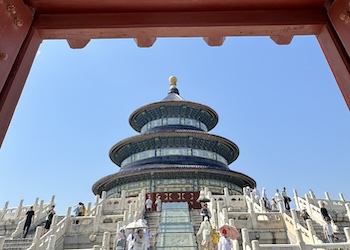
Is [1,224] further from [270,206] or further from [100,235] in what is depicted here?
[270,206]

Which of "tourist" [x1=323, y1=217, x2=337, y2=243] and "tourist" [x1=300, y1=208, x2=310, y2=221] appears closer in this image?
"tourist" [x1=323, y1=217, x2=337, y2=243]

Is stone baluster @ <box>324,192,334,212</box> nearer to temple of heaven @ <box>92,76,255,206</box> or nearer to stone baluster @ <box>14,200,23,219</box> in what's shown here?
temple of heaven @ <box>92,76,255,206</box>

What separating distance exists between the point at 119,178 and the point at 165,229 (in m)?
12.5

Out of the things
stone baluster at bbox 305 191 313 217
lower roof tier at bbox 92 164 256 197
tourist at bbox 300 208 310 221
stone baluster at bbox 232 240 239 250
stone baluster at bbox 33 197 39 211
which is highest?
lower roof tier at bbox 92 164 256 197

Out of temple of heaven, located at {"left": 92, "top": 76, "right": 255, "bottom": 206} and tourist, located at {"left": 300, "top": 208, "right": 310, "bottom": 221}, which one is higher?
temple of heaven, located at {"left": 92, "top": 76, "right": 255, "bottom": 206}

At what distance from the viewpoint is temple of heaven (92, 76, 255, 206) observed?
77.8 ft

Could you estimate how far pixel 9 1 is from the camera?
2.36 m

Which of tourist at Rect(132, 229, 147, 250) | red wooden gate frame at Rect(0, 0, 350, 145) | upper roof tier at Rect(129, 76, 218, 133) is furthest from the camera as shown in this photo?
upper roof tier at Rect(129, 76, 218, 133)

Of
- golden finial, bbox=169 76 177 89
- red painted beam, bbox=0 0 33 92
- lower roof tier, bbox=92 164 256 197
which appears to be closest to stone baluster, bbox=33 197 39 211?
lower roof tier, bbox=92 164 256 197

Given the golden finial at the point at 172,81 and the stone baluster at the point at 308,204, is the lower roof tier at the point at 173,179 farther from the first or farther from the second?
the golden finial at the point at 172,81

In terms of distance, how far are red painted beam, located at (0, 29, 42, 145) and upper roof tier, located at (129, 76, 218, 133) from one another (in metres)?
26.8

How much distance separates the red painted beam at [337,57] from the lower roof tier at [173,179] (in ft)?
68.6

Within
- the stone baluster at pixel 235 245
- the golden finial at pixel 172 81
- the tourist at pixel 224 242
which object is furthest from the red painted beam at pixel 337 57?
the golden finial at pixel 172 81

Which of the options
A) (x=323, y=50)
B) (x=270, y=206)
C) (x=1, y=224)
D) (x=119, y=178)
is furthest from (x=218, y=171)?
(x=323, y=50)
